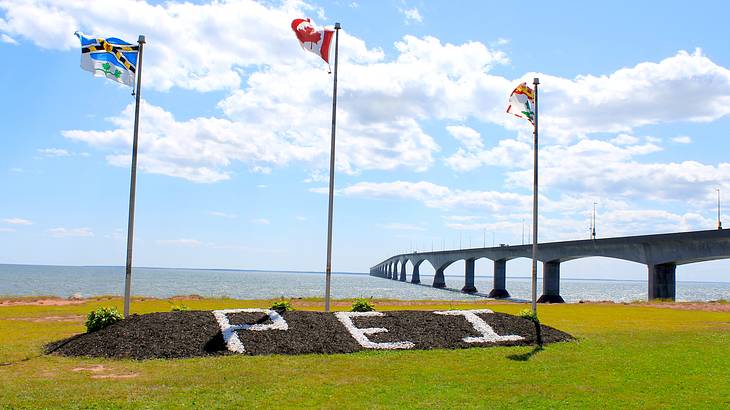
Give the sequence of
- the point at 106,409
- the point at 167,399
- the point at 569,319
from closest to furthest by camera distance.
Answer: the point at 106,409 → the point at 167,399 → the point at 569,319

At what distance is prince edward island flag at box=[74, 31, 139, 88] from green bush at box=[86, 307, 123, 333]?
29.7 feet

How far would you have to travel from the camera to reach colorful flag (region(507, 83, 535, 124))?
2731cm

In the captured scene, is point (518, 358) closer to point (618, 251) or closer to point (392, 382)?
point (392, 382)

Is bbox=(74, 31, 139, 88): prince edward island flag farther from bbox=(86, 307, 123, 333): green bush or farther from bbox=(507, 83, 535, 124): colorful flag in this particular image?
bbox=(507, 83, 535, 124): colorful flag

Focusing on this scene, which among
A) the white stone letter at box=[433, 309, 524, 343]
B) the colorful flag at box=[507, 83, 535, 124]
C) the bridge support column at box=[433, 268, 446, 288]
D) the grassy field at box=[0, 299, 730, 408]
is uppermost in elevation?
the colorful flag at box=[507, 83, 535, 124]

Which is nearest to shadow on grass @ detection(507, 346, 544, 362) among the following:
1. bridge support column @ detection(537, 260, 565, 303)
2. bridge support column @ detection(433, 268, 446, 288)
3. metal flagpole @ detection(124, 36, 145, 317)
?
metal flagpole @ detection(124, 36, 145, 317)

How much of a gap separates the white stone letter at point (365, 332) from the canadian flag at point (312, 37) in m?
11.3

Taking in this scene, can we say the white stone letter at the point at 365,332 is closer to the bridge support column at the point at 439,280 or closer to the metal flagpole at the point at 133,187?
the metal flagpole at the point at 133,187

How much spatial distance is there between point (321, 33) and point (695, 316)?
30339 mm

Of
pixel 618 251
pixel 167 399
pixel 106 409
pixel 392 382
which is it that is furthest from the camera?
pixel 618 251

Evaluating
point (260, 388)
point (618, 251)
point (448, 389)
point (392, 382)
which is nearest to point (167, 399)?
point (260, 388)

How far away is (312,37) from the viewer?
2791 centimetres

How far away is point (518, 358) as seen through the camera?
69.4 feet

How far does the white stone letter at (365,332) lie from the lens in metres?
23.0
